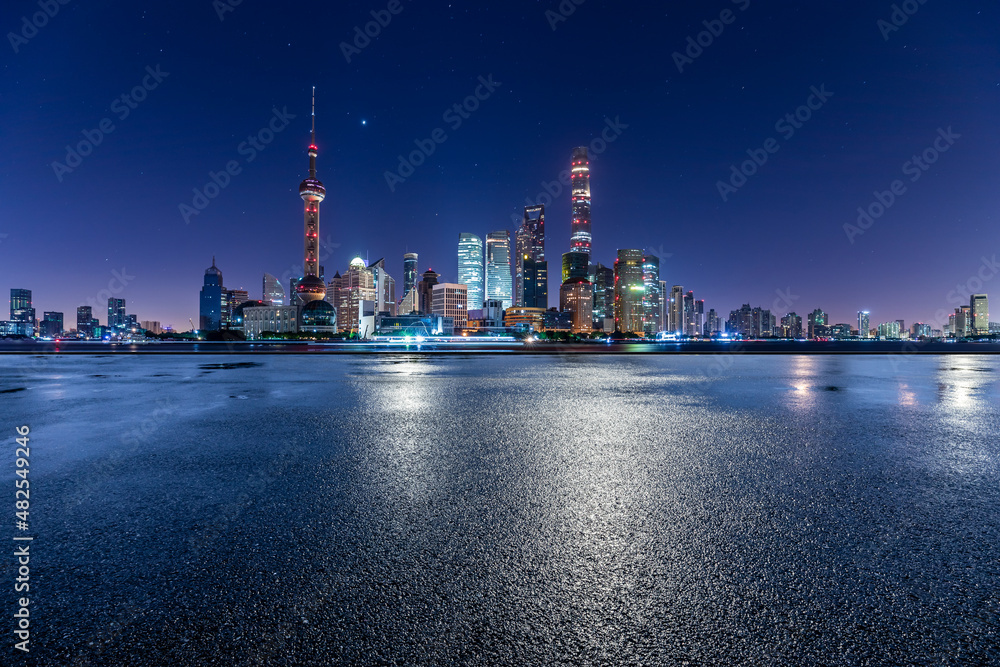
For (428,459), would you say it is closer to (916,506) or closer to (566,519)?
(566,519)

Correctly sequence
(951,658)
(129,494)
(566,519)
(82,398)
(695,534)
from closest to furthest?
(951,658) < (695,534) < (566,519) < (129,494) < (82,398)

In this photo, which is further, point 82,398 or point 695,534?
point 82,398

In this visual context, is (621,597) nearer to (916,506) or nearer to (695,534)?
(695,534)

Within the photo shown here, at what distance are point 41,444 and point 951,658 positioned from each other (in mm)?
9690

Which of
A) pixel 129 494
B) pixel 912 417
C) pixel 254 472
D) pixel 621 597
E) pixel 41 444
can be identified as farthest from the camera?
pixel 912 417

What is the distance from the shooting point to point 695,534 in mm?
3564

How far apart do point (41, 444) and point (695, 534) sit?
8.54m

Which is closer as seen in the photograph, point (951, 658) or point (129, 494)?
point (951, 658)

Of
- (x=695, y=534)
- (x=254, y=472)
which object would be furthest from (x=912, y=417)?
(x=254, y=472)

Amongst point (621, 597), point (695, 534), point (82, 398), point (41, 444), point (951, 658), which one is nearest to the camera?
point (951, 658)

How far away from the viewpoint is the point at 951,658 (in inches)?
88.1

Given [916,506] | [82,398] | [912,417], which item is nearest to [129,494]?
[916,506]

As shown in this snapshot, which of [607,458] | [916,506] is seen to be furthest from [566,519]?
[916,506]

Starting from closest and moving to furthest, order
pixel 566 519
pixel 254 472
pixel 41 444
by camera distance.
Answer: pixel 566 519 → pixel 254 472 → pixel 41 444
